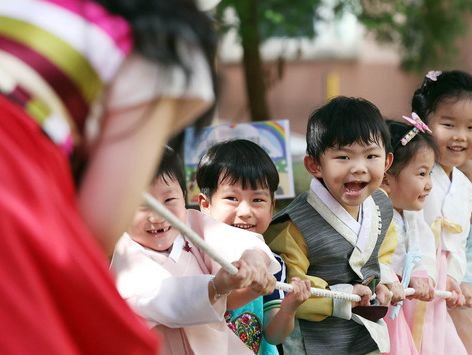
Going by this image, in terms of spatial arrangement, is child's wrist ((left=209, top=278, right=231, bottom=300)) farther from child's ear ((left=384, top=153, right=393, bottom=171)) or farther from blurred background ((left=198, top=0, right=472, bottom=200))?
child's ear ((left=384, top=153, right=393, bottom=171))

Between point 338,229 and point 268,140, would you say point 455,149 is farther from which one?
point 268,140

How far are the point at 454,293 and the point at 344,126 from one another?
1140 mm

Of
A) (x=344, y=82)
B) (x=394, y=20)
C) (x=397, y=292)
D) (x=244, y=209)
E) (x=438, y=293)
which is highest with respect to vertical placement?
(x=244, y=209)

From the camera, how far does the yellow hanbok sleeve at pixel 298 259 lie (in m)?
3.32

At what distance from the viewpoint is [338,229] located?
3430 millimetres

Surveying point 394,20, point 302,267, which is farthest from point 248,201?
point 394,20

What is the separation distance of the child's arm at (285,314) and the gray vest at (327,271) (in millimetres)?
235

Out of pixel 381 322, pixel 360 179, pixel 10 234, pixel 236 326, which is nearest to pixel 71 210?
pixel 10 234

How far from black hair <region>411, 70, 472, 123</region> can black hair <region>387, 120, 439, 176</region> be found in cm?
41

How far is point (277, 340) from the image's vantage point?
3.22 m

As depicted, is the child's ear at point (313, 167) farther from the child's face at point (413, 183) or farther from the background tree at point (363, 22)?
the background tree at point (363, 22)

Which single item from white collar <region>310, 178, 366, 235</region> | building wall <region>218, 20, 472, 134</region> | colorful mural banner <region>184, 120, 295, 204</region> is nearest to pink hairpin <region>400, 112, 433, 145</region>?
white collar <region>310, 178, 366, 235</region>

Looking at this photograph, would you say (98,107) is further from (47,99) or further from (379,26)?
(379,26)

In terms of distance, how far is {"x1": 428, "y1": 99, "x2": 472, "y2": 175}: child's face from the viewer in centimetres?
432
